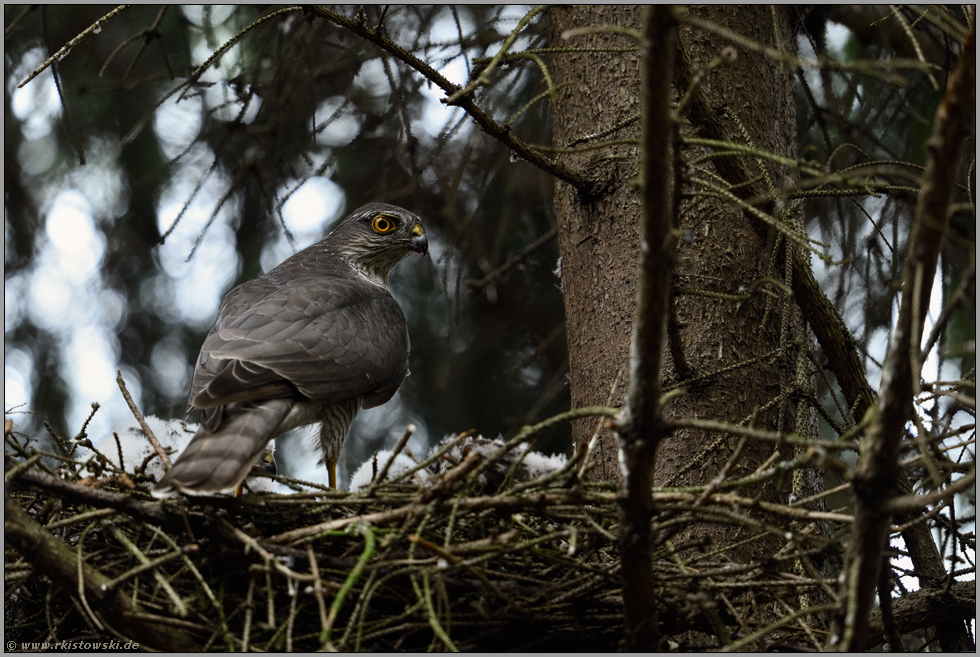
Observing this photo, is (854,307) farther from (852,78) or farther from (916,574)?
(916,574)

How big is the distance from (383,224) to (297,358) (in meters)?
1.63

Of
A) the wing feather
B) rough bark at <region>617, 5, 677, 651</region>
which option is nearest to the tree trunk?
the wing feather

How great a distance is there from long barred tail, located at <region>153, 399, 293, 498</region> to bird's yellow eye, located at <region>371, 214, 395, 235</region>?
179cm

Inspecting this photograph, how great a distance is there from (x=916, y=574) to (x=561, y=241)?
189 cm

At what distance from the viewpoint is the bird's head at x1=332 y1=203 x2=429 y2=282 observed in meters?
4.64

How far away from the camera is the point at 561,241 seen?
380cm

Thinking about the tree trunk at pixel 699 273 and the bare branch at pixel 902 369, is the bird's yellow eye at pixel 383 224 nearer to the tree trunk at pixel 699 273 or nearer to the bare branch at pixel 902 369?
the tree trunk at pixel 699 273

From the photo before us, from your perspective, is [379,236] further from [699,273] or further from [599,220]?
[699,273]

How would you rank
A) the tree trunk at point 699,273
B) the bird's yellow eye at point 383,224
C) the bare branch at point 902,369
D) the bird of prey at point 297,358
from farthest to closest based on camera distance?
the bird's yellow eye at point 383,224 < the tree trunk at point 699,273 < the bird of prey at point 297,358 < the bare branch at point 902,369

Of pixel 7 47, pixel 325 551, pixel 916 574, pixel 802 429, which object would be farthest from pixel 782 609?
pixel 7 47

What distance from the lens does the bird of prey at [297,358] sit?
8.53 ft

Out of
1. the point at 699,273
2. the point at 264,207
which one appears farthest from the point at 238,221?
the point at 699,273

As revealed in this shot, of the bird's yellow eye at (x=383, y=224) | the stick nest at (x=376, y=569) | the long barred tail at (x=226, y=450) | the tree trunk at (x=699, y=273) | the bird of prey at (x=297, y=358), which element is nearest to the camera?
the stick nest at (x=376, y=569)

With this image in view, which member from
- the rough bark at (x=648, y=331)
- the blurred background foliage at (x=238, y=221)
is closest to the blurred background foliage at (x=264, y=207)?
the blurred background foliage at (x=238, y=221)
